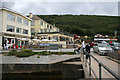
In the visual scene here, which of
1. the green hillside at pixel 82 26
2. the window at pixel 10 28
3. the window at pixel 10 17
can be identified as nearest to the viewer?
the window at pixel 10 28

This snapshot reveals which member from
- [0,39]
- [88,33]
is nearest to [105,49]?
[0,39]

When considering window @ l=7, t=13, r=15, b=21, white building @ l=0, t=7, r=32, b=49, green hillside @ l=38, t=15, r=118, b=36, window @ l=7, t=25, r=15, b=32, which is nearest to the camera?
white building @ l=0, t=7, r=32, b=49

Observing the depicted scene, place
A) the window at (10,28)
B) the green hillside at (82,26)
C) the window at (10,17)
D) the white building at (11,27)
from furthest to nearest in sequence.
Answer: the green hillside at (82,26)
the window at (10,17)
the window at (10,28)
the white building at (11,27)

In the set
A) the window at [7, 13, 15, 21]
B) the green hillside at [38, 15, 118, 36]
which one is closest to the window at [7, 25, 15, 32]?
the window at [7, 13, 15, 21]

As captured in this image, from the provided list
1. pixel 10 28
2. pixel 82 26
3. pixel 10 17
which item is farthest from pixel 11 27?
pixel 82 26

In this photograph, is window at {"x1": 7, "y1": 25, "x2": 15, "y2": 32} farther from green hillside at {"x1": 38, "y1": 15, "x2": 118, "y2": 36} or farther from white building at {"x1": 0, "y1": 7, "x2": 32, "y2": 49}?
green hillside at {"x1": 38, "y1": 15, "x2": 118, "y2": 36}

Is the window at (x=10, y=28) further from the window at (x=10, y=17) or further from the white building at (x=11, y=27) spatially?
the window at (x=10, y=17)

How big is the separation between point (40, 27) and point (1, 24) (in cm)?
1808

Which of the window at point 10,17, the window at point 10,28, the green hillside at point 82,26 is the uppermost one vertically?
the green hillside at point 82,26

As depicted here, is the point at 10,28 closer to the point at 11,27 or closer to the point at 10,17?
the point at 11,27

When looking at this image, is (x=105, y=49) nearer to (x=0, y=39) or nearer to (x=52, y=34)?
(x=0, y=39)

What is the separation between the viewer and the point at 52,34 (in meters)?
37.4

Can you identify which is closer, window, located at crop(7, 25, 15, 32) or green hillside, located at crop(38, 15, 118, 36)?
window, located at crop(7, 25, 15, 32)

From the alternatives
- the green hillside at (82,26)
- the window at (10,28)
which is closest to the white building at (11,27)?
the window at (10,28)
